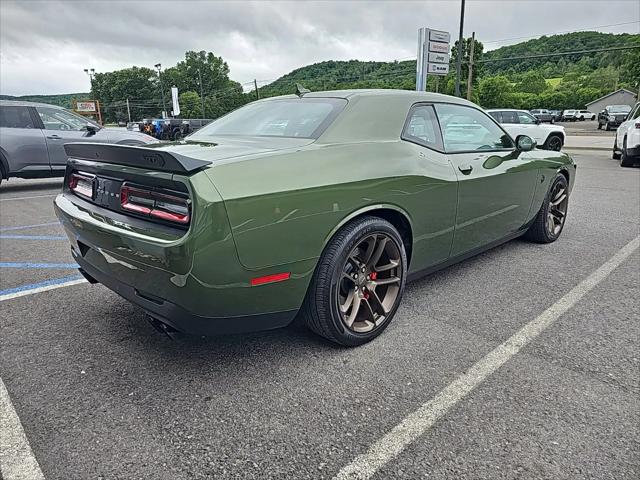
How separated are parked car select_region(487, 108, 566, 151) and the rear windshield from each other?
1289 cm

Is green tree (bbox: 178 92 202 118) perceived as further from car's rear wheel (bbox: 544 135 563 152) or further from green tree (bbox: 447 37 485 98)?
car's rear wheel (bbox: 544 135 563 152)

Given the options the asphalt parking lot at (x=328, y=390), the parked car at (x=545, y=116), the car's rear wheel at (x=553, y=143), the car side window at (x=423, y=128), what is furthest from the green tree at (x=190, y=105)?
the asphalt parking lot at (x=328, y=390)

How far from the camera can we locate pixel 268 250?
197 cm

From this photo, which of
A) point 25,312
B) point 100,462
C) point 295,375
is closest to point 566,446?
point 295,375

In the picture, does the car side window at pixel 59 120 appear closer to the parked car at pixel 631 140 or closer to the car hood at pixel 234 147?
the car hood at pixel 234 147

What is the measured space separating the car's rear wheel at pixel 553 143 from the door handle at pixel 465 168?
13.1 m

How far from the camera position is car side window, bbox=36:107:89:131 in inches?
329

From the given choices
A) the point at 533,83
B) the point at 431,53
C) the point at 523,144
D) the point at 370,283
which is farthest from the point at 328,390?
the point at 533,83

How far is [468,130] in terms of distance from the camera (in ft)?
11.1

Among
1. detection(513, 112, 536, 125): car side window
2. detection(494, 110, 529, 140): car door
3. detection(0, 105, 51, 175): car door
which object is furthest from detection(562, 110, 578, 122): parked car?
detection(0, 105, 51, 175): car door

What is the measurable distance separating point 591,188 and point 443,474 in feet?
27.3

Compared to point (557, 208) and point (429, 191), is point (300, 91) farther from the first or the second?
point (557, 208)

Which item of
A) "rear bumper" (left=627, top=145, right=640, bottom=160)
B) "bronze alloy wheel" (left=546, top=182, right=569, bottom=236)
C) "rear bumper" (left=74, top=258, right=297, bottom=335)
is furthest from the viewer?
"rear bumper" (left=627, top=145, right=640, bottom=160)

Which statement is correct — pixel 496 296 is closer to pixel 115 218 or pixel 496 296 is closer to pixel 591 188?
pixel 115 218
